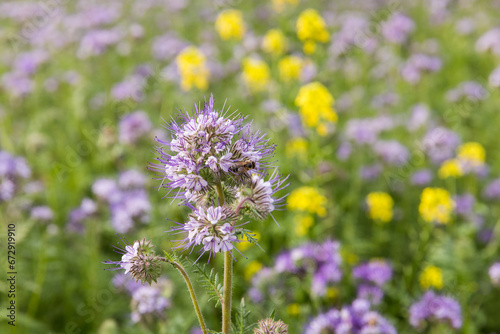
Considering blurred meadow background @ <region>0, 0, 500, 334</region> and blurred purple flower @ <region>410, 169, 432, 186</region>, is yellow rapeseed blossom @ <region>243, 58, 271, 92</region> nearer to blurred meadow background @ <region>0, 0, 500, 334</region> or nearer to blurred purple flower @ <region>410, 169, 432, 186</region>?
blurred meadow background @ <region>0, 0, 500, 334</region>

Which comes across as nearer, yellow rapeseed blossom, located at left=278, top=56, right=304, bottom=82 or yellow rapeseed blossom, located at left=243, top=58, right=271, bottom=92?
yellow rapeseed blossom, located at left=278, top=56, right=304, bottom=82

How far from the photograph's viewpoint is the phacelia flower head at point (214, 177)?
1.71 m

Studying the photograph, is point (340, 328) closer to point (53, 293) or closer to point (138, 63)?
point (53, 293)

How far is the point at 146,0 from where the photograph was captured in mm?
11102

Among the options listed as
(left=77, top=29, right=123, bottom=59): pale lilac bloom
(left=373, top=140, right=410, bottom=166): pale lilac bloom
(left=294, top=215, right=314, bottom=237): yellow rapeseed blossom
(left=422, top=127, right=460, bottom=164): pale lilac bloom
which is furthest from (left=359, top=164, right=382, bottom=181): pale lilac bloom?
(left=77, top=29, right=123, bottom=59): pale lilac bloom

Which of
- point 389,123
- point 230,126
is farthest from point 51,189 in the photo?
point 389,123

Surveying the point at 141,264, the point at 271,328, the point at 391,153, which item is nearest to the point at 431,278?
the point at 391,153

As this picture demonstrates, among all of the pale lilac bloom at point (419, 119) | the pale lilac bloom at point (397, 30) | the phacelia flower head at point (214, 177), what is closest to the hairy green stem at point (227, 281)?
the phacelia flower head at point (214, 177)

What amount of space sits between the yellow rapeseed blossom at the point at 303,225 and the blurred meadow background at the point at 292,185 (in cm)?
2

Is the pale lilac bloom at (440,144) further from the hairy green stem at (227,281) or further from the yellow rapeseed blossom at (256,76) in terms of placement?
the hairy green stem at (227,281)

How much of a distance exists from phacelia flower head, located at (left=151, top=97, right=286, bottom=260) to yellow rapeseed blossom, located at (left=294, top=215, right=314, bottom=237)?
2.18m

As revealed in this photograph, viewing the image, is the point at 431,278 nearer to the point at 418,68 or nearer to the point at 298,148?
the point at 298,148

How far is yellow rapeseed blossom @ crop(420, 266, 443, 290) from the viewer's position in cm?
374

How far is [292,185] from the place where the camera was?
5.27 metres
